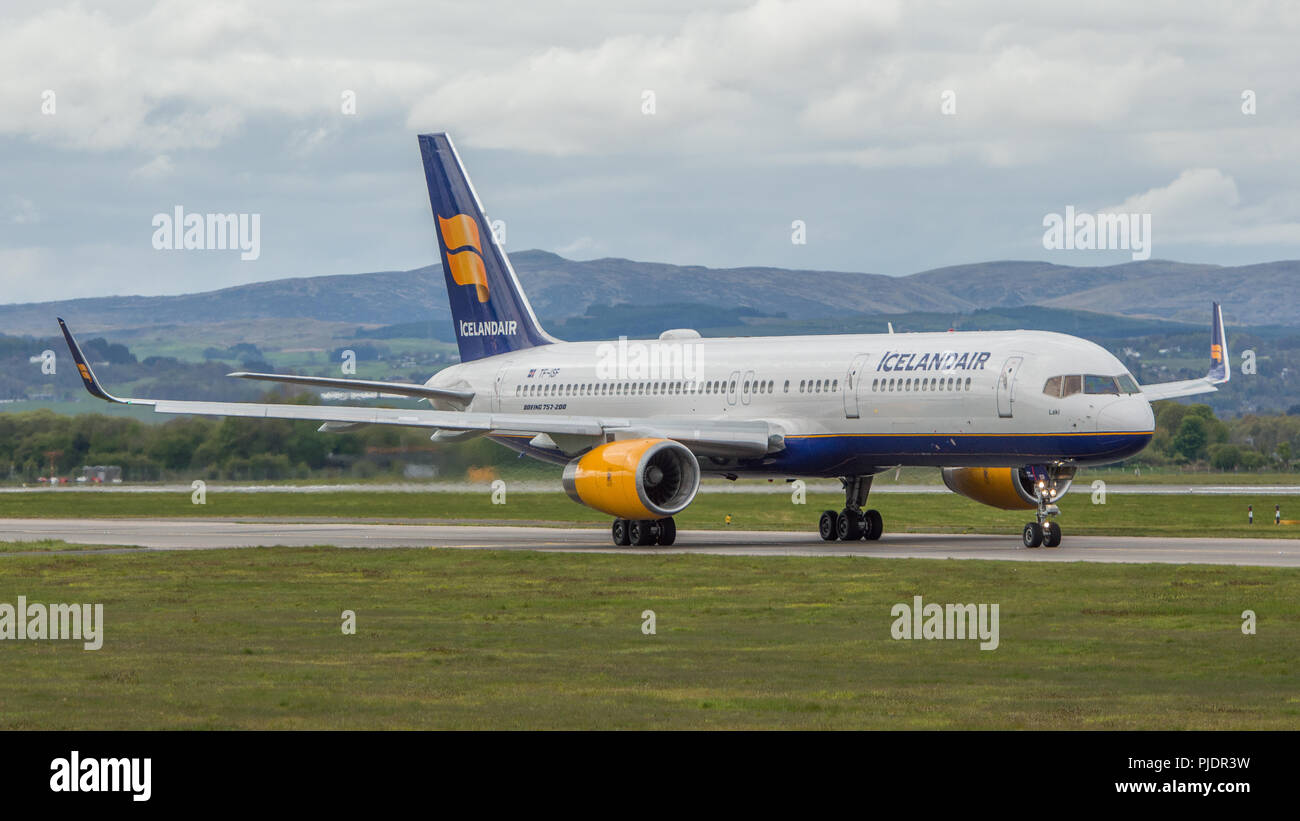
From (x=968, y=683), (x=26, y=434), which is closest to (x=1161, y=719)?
(x=968, y=683)

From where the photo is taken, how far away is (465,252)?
180 feet

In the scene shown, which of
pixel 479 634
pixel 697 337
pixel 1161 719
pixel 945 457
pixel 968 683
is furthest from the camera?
pixel 697 337

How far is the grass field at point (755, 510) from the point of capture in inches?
2016

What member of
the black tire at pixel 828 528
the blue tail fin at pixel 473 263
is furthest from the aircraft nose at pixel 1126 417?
the blue tail fin at pixel 473 263

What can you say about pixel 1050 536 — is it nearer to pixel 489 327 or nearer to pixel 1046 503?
pixel 1046 503

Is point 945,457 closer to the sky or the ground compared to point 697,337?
closer to the ground

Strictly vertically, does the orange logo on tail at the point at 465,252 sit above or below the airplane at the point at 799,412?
above

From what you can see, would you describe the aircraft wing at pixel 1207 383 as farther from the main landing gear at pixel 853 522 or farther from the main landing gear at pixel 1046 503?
the main landing gear at pixel 853 522

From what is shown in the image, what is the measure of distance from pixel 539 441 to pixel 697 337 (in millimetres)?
5357

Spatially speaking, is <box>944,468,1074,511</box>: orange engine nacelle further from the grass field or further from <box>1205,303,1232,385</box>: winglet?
<box>1205,303,1232,385</box>: winglet

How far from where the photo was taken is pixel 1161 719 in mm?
16281

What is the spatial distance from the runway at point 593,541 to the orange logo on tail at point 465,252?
302 inches

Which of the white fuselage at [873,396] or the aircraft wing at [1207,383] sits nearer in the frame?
the white fuselage at [873,396]
